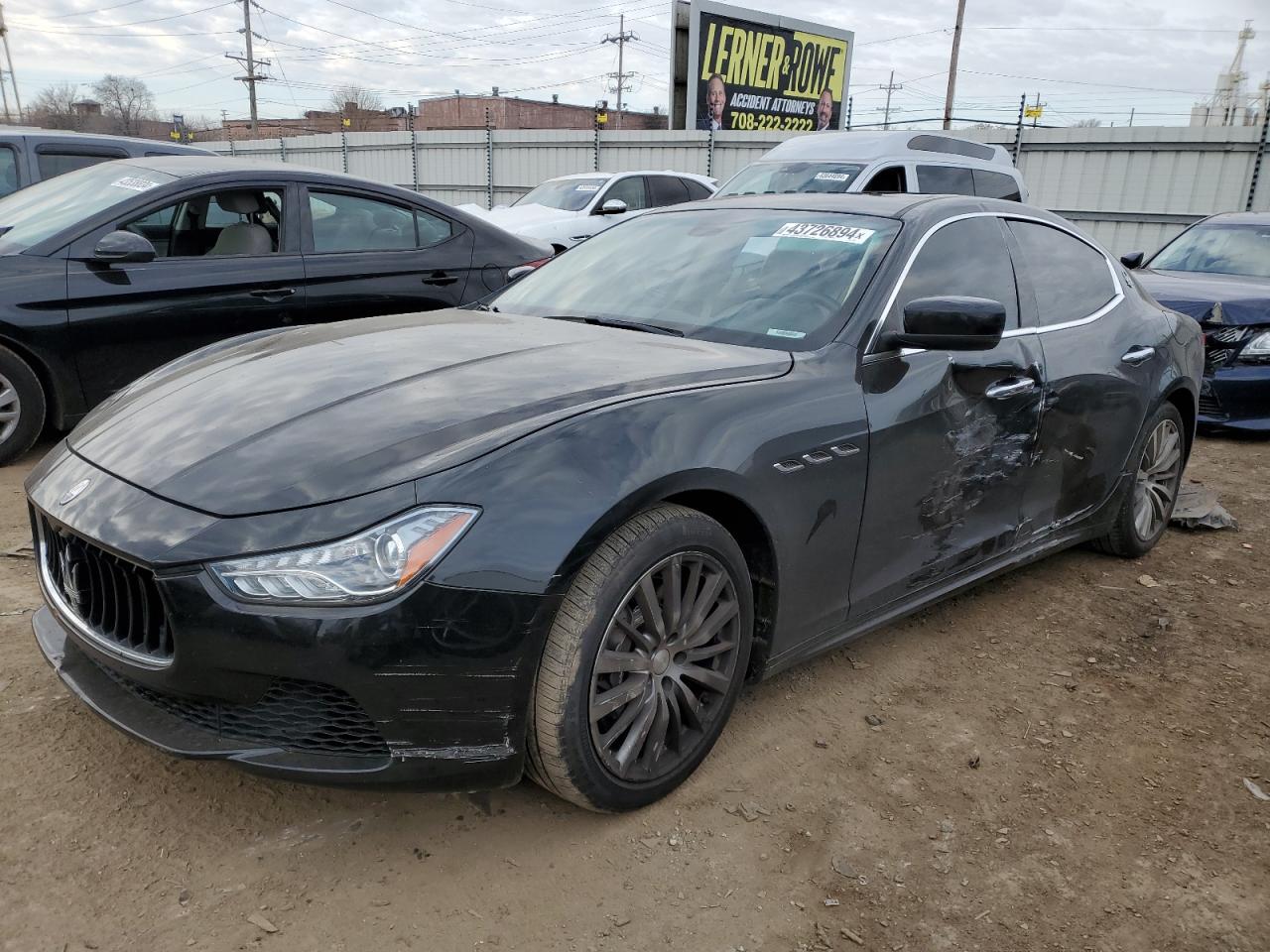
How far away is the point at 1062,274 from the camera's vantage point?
144 inches

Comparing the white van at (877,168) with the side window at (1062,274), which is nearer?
the side window at (1062,274)

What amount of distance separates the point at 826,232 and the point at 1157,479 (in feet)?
7.37

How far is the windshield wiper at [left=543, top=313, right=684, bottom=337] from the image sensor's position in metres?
2.95

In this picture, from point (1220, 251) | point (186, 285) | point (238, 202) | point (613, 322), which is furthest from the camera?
point (1220, 251)

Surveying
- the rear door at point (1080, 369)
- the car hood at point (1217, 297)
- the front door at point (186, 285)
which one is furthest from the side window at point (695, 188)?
the rear door at point (1080, 369)

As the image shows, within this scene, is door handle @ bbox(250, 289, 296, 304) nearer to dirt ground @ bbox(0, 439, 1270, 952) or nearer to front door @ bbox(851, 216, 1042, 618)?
dirt ground @ bbox(0, 439, 1270, 952)

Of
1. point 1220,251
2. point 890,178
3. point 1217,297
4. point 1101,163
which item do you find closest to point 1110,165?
point 1101,163

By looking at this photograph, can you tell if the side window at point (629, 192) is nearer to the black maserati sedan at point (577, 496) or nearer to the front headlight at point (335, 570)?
the black maserati sedan at point (577, 496)

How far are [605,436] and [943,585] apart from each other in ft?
5.12

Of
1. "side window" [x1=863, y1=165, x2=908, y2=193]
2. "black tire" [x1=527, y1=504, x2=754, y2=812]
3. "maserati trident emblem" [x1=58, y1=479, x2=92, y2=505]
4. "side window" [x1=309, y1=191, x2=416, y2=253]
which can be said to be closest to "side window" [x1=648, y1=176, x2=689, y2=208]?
"side window" [x1=863, y1=165, x2=908, y2=193]

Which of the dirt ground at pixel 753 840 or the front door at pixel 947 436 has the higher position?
the front door at pixel 947 436

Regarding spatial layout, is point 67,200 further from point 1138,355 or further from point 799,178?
point 799,178

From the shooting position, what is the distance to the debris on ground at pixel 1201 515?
4.81 m

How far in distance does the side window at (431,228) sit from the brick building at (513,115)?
50.4m
